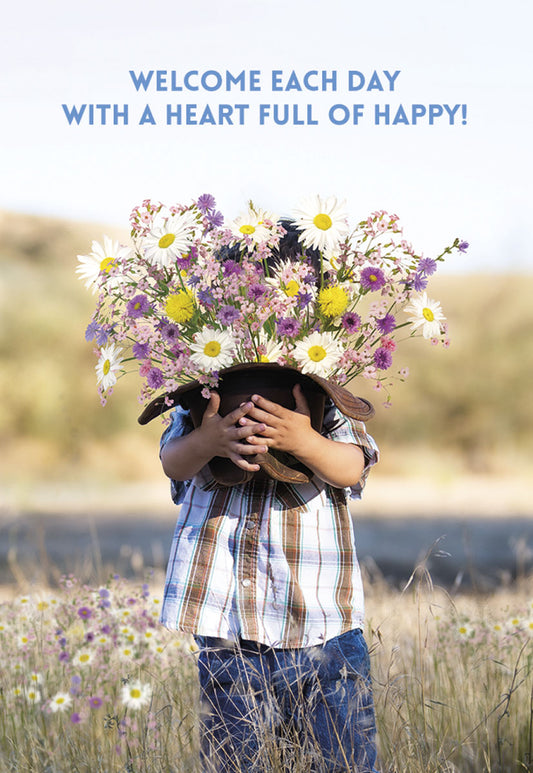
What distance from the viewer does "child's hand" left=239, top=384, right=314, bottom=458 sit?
6.45ft

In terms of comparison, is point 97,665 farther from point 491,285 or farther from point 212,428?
point 491,285

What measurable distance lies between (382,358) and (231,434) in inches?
17.0

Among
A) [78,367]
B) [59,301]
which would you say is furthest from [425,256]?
[59,301]

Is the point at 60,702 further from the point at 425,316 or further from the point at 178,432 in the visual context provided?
the point at 425,316

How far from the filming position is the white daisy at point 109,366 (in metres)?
2.02

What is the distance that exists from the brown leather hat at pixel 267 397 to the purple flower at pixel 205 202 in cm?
43

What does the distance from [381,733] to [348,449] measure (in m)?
1.10

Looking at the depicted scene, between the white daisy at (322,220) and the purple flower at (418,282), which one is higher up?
the white daisy at (322,220)

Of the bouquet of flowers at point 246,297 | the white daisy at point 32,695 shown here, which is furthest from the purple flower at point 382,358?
the white daisy at point 32,695

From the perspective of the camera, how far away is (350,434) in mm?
2240

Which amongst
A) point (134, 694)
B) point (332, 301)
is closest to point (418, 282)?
point (332, 301)

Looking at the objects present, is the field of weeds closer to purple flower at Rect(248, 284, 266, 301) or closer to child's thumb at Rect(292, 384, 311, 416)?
child's thumb at Rect(292, 384, 311, 416)

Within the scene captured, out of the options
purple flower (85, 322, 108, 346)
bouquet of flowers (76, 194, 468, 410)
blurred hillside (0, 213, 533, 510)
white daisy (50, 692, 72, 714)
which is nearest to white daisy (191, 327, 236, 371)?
bouquet of flowers (76, 194, 468, 410)

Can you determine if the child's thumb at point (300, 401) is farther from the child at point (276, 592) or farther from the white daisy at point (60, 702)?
the white daisy at point (60, 702)
